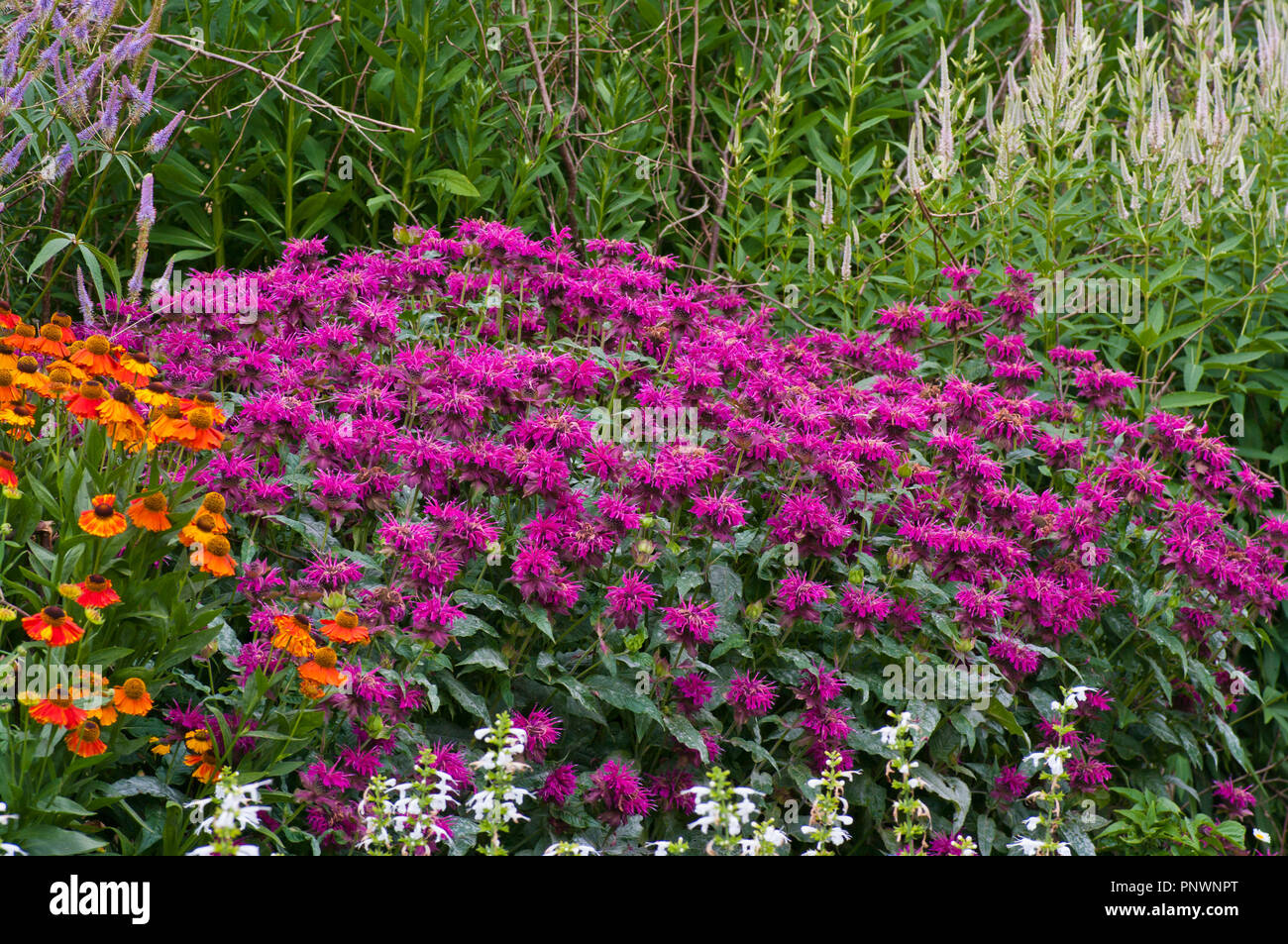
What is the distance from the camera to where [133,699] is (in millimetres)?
2170

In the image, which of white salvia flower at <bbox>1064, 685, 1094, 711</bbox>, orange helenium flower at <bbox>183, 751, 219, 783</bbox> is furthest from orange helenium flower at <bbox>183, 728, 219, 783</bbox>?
white salvia flower at <bbox>1064, 685, 1094, 711</bbox>

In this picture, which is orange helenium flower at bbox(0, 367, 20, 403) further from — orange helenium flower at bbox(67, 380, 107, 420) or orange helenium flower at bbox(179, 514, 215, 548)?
orange helenium flower at bbox(179, 514, 215, 548)

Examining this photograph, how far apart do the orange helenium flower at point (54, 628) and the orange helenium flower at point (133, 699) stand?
0.12 m

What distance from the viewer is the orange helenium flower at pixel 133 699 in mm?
2148

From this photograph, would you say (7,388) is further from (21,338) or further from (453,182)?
(453,182)

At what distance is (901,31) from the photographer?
210 inches

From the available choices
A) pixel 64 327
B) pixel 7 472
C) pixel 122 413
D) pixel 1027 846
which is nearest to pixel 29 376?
pixel 7 472

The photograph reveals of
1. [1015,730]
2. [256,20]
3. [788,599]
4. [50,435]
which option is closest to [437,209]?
[256,20]

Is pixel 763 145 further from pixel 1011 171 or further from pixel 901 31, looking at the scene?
pixel 1011 171

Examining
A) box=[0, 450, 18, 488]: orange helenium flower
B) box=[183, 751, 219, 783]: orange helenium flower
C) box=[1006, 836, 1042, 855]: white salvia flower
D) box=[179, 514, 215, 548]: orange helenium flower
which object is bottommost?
box=[1006, 836, 1042, 855]: white salvia flower

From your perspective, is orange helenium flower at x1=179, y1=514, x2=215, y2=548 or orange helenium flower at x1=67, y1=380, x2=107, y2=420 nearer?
orange helenium flower at x1=179, y1=514, x2=215, y2=548

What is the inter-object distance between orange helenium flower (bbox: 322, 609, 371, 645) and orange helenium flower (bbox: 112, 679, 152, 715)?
32 cm

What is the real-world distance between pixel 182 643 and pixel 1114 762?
8.25 feet

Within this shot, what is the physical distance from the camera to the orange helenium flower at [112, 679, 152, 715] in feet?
7.05
